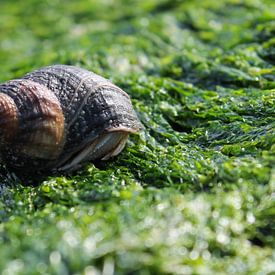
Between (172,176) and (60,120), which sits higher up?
(60,120)

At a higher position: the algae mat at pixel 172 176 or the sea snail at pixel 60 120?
the sea snail at pixel 60 120

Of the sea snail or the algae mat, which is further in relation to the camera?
the sea snail

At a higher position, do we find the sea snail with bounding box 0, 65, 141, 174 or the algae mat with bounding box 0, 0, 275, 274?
the sea snail with bounding box 0, 65, 141, 174

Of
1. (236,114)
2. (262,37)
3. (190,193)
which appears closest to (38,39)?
(262,37)

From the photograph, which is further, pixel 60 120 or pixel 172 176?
pixel 60 120

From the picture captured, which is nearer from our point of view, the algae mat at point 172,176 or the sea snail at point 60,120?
the algae mat at point 172,176
